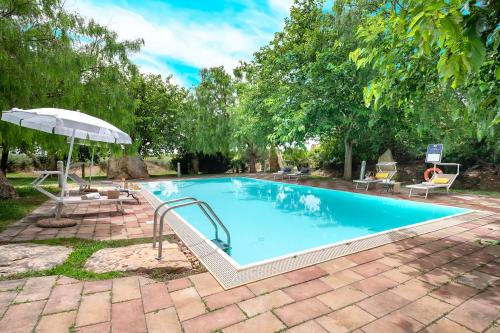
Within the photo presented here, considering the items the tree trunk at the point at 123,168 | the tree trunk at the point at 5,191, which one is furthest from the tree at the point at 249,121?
the tree trunk at the point at 5,191

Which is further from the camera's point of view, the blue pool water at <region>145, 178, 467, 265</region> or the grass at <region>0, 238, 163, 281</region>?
the blue pool water at <region>145, 178, 467, 265</region>

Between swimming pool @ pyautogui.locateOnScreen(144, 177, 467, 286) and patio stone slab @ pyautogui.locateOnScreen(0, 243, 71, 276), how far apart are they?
7.60ft

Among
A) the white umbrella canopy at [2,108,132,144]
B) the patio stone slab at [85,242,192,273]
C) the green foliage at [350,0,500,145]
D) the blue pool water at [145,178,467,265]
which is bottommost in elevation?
the blue pool water at [145,178,467,265]

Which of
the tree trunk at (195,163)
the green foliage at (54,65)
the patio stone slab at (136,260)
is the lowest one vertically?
the patio stone slab at (136,260)

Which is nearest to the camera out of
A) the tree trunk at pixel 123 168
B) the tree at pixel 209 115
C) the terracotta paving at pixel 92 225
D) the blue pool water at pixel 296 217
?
the terracotta paving at pixel 92 225

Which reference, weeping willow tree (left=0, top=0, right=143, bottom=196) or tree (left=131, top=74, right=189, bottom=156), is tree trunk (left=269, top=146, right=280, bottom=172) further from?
weeping willow tree (left=0, top=0, right=143, bottom=196)

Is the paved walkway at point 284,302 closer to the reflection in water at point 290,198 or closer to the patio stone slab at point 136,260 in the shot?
the patio stone slab at point 136,260

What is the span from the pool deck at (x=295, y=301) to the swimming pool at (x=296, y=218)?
0.78 m

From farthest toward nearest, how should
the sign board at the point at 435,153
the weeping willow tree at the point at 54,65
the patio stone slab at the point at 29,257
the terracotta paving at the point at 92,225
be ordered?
1. the sign board at the point at 435,153
2. the weeping willow tree at the point at 54,65
3. the terracotta paving at the point at 92,225
4. the patio stone slab at the point at 29,257

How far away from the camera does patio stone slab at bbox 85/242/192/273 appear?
11.5 ft

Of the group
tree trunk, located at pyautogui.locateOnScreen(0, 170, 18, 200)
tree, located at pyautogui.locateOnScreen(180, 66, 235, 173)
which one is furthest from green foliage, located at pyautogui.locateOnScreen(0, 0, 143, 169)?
tree, located at pyautogui.locateOnScreen(180, 66, 235, 173)

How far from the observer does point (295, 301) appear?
2.80m

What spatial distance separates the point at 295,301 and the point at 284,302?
4.8 inches

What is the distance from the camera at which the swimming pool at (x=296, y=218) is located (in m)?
5.71
